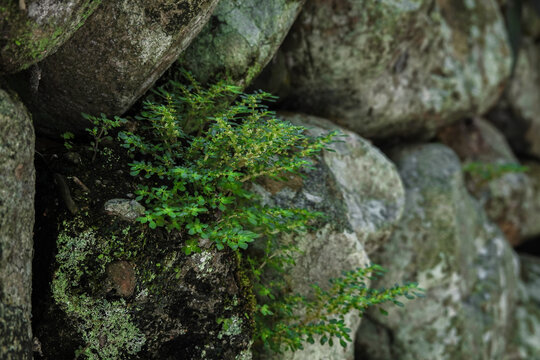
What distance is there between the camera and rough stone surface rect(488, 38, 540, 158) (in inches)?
326

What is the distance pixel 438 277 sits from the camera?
5.14 metres

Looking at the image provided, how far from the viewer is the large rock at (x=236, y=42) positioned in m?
3.38

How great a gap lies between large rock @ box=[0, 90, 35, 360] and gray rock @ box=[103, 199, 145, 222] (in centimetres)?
43

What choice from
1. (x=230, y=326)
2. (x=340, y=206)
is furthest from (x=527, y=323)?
(x=230, y=326)

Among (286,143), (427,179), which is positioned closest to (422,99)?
(427,179)

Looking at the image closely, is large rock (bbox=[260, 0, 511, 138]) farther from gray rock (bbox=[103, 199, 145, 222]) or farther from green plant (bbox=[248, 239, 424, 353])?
gray rock (bbox=[103, 199, 145, 222])

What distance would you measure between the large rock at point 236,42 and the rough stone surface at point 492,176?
13.7ft

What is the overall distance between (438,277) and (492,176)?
7.73 feet

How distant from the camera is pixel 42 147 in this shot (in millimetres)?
→ 2928

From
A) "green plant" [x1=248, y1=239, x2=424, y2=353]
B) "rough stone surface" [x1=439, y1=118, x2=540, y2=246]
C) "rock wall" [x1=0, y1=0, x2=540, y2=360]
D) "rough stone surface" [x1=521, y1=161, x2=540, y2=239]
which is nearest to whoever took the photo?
"rock wall" [x1=0, y1=0, x2=540, y2=360]

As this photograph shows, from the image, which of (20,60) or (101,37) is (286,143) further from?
(20,60)

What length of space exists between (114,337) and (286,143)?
60.3 inches

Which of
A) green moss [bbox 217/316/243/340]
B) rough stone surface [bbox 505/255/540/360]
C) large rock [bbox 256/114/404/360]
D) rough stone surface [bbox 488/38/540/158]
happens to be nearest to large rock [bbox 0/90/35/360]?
green moss [bbox 217/316/243/340]

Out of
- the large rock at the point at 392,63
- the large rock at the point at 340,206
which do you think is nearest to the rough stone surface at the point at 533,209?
the large rock at the point at 392,63
